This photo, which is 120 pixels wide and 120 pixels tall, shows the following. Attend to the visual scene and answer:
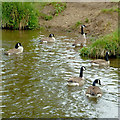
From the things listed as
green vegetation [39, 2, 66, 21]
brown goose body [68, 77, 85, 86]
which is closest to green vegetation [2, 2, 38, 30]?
green vegetation [39, 2, 66, 21]

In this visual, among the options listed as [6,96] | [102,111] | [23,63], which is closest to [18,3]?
[23,63]

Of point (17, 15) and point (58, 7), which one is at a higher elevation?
point (58, 7)

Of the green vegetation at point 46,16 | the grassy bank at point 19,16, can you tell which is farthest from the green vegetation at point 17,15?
the green vegetation at point 46,16

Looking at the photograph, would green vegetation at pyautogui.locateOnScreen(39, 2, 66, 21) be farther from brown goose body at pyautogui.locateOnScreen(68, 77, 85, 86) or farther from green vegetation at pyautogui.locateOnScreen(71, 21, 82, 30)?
brown goose body at pyautogui.locateOnScreen(68, 77, 85, 86)

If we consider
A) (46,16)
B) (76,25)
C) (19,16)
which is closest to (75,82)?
(76,25)

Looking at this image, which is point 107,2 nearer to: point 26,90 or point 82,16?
point 82,16

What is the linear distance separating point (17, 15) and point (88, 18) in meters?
6.53

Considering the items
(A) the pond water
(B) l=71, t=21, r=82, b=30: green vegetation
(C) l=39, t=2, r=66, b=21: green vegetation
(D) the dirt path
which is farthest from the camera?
(C) l=39, t=2, r=66, b=21: green vegetation

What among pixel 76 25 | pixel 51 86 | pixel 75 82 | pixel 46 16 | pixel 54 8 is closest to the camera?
pixel 51 86

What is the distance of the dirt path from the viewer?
25.6 metres

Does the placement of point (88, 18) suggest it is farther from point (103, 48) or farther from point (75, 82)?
point (75, 82)

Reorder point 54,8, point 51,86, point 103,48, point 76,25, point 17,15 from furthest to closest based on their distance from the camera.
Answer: point 54,8 < point 76,25 < point 17,15 < point 103,48 < point 51,86

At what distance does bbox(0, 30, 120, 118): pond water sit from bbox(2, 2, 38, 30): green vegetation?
788 centimetres

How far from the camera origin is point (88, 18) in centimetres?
2812
